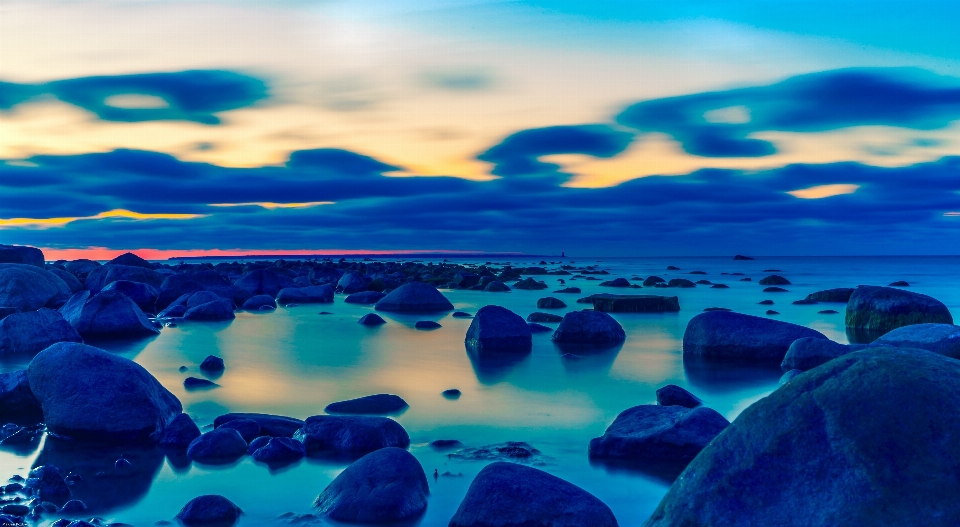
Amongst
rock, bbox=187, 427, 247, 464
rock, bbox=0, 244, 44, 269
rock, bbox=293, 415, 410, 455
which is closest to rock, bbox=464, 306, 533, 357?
rock, bbox=293, 415, 410, 455

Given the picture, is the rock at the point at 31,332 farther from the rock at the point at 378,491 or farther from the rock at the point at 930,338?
the rock at the point at 930,338

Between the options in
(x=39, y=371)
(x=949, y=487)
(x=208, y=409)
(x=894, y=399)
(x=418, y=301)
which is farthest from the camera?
(x=418, y=301)

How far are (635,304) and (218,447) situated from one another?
17845 mm

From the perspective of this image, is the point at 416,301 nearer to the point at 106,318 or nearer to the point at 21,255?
the point at 106,318

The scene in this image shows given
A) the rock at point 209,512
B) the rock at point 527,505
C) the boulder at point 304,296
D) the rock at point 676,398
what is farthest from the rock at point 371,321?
the rock at point 527,505

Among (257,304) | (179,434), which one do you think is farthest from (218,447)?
(257,304)

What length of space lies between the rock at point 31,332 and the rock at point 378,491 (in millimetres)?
9542

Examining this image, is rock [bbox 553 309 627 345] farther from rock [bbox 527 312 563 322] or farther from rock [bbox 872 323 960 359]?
rock [bbox 872 323 960 359]

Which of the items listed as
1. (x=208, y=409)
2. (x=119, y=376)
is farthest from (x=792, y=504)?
(x=208, y=409)

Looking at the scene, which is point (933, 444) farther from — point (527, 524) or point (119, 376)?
point (119, 376)

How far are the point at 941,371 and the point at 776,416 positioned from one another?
839 mm

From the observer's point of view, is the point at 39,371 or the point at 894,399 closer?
the point at 894,399

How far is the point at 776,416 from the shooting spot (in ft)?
12.5

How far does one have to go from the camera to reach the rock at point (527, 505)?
4711 millimetres
